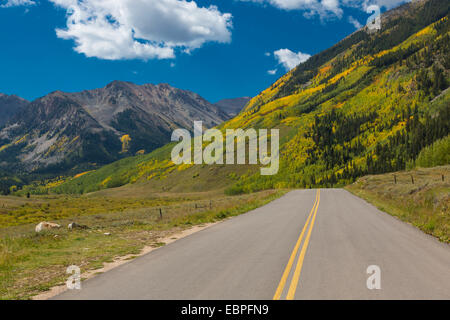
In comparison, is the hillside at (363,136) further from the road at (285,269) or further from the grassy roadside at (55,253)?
the grassy roadside at (55,253)

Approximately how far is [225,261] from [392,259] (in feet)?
17.3

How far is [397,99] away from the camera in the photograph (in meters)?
160

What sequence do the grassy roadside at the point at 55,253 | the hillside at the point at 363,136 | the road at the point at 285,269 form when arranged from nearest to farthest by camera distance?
the road at the point at 285,269
the grassy roadside at the point at 55,253
the hillside at the point at 363,136

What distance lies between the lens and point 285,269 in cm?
821

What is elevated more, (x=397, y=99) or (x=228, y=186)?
(x=397, y=99)

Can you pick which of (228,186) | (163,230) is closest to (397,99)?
(228,186)

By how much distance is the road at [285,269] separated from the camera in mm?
6559

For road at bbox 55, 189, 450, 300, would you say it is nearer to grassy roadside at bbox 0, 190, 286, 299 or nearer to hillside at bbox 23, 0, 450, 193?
grassy roadside at bbox 0, 190, 286, 299

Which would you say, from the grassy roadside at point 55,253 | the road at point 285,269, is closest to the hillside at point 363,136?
the road at point 285,269

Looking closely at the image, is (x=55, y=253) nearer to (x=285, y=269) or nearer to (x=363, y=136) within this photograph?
(x=285, y=269)

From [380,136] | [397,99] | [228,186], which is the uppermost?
[397,99]

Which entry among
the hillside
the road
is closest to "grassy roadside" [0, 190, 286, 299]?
the road

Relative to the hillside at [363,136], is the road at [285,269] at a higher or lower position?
lower
